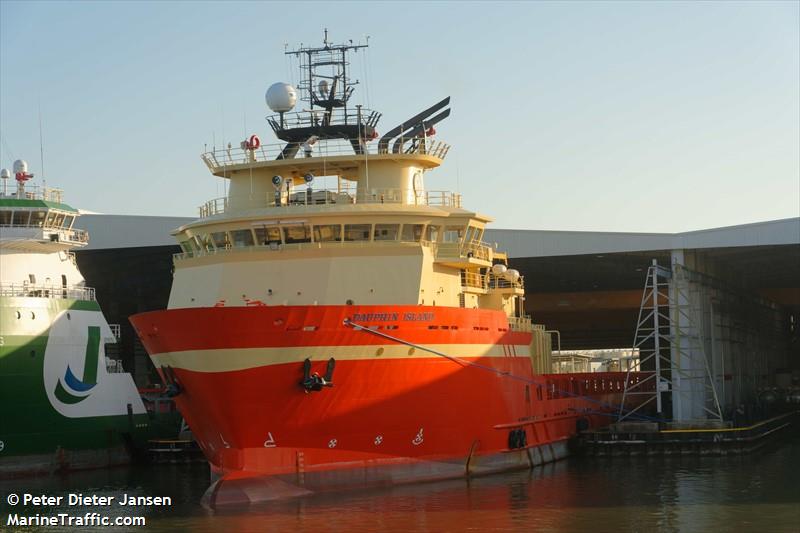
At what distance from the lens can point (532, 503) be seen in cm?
2555

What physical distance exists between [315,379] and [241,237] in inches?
233

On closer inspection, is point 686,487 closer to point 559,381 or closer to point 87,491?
point 559,381

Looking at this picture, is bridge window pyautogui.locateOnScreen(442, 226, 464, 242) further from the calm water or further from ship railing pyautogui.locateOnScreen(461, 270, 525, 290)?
the calm water

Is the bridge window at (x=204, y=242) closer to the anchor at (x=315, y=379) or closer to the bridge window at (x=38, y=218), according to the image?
the anchor at (x=315, y=379)

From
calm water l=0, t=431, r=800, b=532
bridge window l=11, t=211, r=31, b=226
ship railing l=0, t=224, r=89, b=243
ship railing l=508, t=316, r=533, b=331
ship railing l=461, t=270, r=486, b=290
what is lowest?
calm water l=0, t=431, r=800, b=532

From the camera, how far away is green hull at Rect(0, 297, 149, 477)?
33344mm

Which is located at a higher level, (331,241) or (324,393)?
(331,241)

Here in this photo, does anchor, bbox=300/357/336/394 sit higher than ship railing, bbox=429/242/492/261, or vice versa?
ship railing, bbox=429/242/492/261

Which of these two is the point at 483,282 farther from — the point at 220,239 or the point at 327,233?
the point at 220,239

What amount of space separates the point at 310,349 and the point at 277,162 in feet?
23.1

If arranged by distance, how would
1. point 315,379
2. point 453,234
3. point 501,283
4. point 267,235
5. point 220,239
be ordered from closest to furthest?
point 315,379 → point 267,235 → point 220,239 → point 453,234 → point 501,283

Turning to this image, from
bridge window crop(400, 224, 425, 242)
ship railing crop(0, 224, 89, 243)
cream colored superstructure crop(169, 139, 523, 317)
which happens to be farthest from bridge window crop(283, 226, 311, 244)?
ship railing crop(0, 224, 89, 243)

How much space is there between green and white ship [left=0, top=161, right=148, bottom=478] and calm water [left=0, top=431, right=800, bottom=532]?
1.96 meters

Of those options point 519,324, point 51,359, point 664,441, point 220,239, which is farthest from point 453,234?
point 51,359
